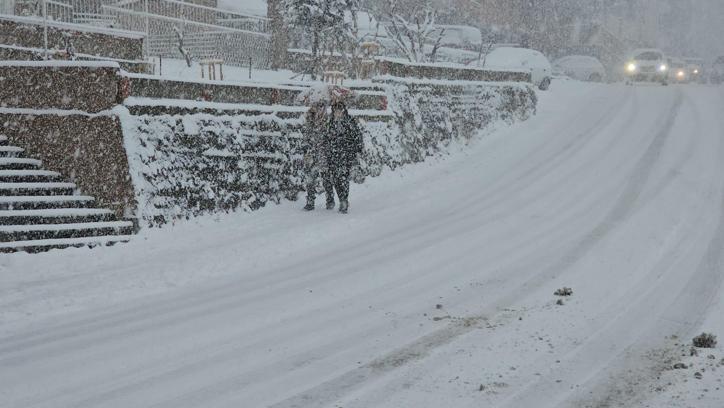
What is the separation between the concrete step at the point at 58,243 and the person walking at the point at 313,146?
135 inches

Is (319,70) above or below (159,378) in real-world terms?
above

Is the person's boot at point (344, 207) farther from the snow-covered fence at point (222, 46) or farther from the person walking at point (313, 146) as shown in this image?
the snow-covered fence at point (222, 46)

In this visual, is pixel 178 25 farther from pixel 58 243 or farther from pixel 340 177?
pixel 58 243

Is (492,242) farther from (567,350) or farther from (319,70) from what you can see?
(319,70)

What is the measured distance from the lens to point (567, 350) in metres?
5.75

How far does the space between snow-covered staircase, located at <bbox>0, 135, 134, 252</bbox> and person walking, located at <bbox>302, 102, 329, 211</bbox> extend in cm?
337

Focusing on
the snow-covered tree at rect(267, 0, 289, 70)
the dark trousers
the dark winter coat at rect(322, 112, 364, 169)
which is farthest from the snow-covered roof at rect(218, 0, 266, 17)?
the dark trousers

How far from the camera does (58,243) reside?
8773 millimetres

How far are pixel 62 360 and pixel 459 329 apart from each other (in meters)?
3.47

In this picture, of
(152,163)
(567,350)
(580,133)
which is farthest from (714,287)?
(580,133)

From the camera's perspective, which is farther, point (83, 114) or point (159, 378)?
point (83, 114)

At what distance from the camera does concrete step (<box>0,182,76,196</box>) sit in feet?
30.6

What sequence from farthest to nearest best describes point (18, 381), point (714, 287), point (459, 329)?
point (714, 287) → point (459, 329) → point (18, 381)

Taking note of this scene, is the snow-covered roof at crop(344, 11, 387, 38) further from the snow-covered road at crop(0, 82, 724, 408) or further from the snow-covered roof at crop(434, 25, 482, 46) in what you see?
the snow-covered road at crop(0, 82, 724, 408)
